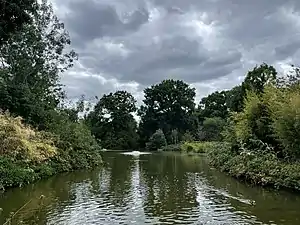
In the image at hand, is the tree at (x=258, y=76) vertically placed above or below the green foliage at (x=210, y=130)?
above

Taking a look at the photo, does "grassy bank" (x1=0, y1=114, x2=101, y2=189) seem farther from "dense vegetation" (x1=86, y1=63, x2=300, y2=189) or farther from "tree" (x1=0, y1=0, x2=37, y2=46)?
"dense vegetation" (x1=86, y1=63, x2=300, y2=189)

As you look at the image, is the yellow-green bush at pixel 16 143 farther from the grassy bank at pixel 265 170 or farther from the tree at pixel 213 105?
the tree at pixel 213 105

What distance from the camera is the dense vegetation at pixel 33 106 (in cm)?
1538

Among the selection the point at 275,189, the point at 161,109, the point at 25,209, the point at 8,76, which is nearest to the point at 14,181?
the point at 25,209

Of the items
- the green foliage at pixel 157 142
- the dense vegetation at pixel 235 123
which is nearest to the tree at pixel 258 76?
the dense vegetation at pixel 235 123

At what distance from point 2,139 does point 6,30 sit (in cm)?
636

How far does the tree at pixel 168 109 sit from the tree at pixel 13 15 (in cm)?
6381

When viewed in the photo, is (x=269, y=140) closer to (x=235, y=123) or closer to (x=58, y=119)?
(x=235, y=123)

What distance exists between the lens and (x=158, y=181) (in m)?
18.8

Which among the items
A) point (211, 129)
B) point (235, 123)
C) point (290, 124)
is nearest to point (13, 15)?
point (290, 124)

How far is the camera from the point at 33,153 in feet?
60.6

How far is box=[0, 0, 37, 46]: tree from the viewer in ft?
39.6

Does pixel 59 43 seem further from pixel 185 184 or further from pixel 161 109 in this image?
pixel 161 109

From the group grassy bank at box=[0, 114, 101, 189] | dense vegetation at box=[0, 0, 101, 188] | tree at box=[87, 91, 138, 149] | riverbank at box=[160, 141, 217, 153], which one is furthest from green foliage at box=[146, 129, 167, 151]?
grassy bank at box=[0, 114, 101, 189]
